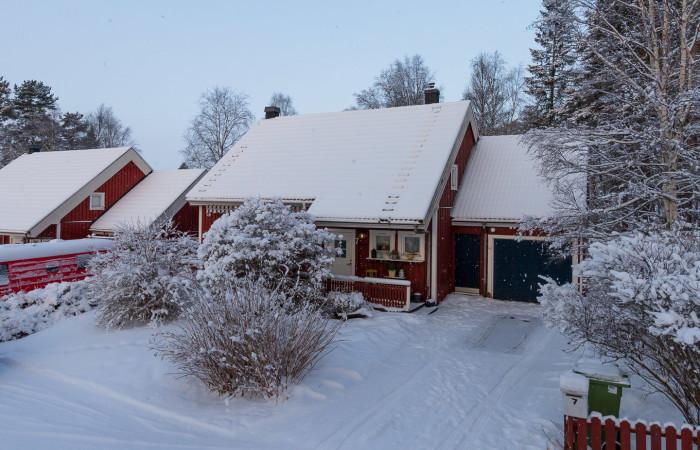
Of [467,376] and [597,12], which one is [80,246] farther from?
[597,12]

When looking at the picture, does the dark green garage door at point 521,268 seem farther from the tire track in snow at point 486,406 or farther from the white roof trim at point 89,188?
the white roof trim at point 89,188

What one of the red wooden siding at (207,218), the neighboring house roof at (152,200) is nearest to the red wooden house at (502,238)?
the red wooden siding at (207,218)

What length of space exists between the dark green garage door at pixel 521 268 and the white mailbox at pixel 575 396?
31.9 feet

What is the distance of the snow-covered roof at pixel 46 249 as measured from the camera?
14064 mm

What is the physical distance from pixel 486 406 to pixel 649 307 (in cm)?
289

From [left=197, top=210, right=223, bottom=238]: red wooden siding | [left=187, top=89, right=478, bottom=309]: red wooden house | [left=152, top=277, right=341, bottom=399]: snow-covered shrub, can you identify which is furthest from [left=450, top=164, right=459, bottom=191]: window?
[left=152, top=277, right=341, bottom=399]: snow-covered shrub

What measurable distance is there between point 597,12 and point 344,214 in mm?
8223

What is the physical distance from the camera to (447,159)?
1495 cm

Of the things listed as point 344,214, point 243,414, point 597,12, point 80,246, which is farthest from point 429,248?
point 80,246

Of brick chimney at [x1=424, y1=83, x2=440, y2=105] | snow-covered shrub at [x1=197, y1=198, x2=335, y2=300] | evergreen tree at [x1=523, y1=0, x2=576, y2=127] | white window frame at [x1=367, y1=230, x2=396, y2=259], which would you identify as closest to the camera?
snow-covered shrub at [x1=197, y1=198, x2=335, y2=300]

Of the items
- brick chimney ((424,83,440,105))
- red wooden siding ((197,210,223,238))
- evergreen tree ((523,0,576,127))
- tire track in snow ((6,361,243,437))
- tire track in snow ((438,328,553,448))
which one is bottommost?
tire track in snow ((6,361,243,437))

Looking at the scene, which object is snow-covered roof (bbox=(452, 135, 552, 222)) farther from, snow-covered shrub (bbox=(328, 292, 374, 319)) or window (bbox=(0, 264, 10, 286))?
window (bbox=(0, 264, 10, 286))

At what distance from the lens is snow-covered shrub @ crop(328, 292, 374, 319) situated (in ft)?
40.9

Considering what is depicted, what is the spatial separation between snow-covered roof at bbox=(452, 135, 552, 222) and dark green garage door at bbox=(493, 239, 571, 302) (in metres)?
1.10
